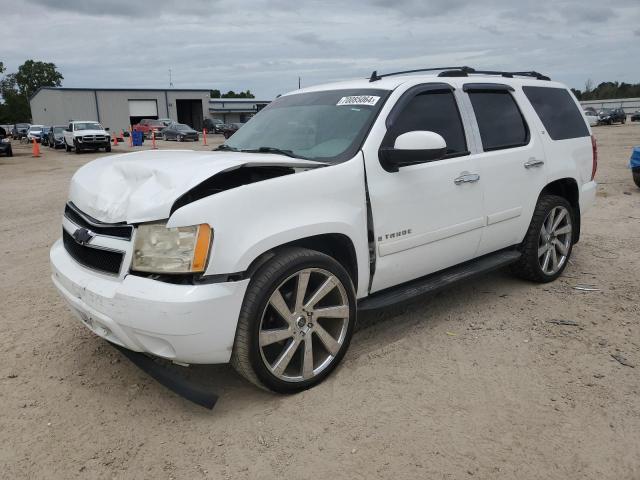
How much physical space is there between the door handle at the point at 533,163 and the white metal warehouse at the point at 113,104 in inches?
2439

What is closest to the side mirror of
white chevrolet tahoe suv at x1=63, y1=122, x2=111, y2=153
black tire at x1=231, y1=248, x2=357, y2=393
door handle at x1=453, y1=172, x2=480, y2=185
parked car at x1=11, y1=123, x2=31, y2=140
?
door handle at x1=453, y1=172, x2=480, y2=185

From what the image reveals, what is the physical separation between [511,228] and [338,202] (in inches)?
76.6

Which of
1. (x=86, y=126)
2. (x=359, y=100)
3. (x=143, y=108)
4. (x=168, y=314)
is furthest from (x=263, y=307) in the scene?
(x=143, y=108)

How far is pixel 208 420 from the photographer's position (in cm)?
291

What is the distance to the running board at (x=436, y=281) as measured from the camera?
347 centimetres

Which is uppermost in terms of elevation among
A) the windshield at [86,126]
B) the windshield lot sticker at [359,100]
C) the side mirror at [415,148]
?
the windshield lot sticker at [359,100]

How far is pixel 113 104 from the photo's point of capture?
59.9 m

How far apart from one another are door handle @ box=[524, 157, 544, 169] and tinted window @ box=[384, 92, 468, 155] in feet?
2.59

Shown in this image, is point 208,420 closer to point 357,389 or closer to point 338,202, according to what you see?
point 357,389

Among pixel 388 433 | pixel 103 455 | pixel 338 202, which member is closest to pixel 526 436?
pixel 388 433

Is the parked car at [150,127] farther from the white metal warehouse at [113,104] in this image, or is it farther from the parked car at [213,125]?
the white metal warehouse at [113,104]

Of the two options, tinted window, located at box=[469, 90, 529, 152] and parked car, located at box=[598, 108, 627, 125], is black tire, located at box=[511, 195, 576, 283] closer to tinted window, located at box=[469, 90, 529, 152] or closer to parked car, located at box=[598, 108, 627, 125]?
tinted window, located at box=[469, 90, 529, 152]

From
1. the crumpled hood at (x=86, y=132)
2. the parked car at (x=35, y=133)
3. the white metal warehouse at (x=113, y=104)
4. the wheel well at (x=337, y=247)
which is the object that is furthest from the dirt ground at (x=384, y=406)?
the white metal warehouse at (x=113, y=104)

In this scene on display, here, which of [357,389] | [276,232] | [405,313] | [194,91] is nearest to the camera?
[276,232]
